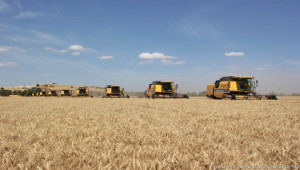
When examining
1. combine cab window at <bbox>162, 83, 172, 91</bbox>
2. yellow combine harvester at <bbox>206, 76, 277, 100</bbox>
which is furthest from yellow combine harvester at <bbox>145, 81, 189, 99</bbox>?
yellow combine harvester at <bbox>206, 76, 277, 100</bbox>

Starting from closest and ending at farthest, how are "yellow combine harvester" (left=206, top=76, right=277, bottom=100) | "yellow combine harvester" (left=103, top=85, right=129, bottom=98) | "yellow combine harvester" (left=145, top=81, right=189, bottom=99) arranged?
"yellow combine harvester" (left=206, top=76, right=277, bottom=100) < "yellow combine harvester" (left=145, top=81, right=189, bottom=99) < "yellow combine harvester" (left=103, top=85, right=129, bottom=98)

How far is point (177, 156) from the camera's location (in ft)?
9.20

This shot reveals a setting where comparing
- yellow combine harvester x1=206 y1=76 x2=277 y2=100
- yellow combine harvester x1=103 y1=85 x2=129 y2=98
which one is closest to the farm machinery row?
yellow combine harvester x1=206 y1=76 x2=277 y2=100

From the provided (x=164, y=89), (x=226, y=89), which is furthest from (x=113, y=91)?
(x=226, y=89)

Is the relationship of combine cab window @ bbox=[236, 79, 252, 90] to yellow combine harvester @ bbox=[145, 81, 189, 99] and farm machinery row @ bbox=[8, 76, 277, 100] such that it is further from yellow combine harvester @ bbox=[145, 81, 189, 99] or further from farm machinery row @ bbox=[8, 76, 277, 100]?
yellow combine harvester @ bbox=[145, 81, 189, 99]

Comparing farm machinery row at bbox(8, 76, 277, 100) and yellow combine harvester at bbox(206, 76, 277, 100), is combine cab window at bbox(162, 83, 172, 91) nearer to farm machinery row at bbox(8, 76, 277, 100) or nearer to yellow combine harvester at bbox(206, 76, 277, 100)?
farm machinery row at bbox(8, 76, 277, 100)

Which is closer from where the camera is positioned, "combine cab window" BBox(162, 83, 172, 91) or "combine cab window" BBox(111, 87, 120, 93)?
"combine cab window" BBox(162, 83, 172, 91)

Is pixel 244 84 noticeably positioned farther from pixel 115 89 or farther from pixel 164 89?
pixel 115 89

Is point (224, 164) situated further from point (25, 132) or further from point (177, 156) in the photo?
point (25, 132)

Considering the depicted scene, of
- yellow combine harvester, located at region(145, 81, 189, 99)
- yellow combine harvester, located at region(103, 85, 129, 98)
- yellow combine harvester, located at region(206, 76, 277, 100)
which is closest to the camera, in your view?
yellow combine harvester, located at region(206, 76, 277, 100)

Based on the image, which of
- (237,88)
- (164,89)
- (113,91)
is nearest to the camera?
(237,88)

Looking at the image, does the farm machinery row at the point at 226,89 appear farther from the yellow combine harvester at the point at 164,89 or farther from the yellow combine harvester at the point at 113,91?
A: the yellow combine harvester at the point at 113,91

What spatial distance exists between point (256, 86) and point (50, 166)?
26717 millimetres

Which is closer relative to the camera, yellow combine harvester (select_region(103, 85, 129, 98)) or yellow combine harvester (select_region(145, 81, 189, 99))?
yellow combine harvester (select_region(145, 81, 189, 99))
